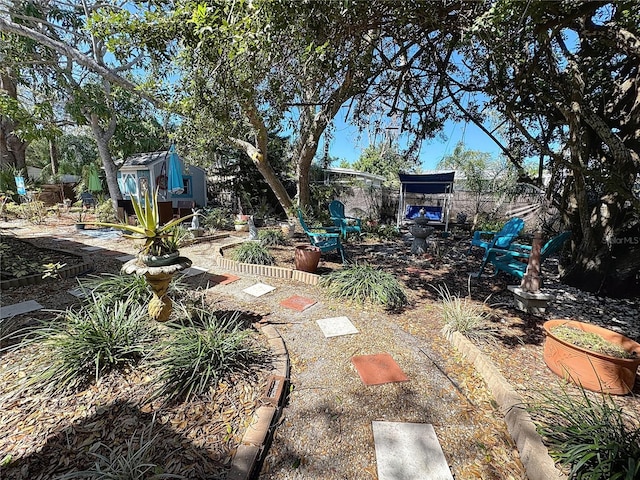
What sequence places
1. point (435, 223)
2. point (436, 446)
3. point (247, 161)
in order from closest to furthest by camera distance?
point (436, 446) → point (435, 223) → point (247, 161)

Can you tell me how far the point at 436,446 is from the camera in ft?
5.24

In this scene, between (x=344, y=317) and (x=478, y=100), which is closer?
(x=344, y=317)

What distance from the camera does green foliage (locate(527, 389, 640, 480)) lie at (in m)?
1.22

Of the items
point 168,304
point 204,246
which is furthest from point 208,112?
point 168,304

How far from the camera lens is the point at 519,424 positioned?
1642mm

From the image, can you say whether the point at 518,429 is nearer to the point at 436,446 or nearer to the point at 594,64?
the point at 436,446

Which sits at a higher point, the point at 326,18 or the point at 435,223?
the point at 326,18

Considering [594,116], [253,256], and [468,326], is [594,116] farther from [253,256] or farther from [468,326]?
[253,256]

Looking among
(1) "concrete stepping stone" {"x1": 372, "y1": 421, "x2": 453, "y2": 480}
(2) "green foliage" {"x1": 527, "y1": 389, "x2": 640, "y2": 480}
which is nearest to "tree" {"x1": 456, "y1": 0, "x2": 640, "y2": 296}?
(2) "green foliage" {"x1": 527, "y1": 389, "x2": 640, "y2": 480}

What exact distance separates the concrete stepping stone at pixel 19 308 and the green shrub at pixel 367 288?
3.15 m

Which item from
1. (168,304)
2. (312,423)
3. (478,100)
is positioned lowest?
(312,423)

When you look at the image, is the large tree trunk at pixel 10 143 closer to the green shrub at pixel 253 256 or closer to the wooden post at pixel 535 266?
the green shrub at pixel 253 256

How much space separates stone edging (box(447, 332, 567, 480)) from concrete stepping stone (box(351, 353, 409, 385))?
0.62m

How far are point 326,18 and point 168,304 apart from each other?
290cm
